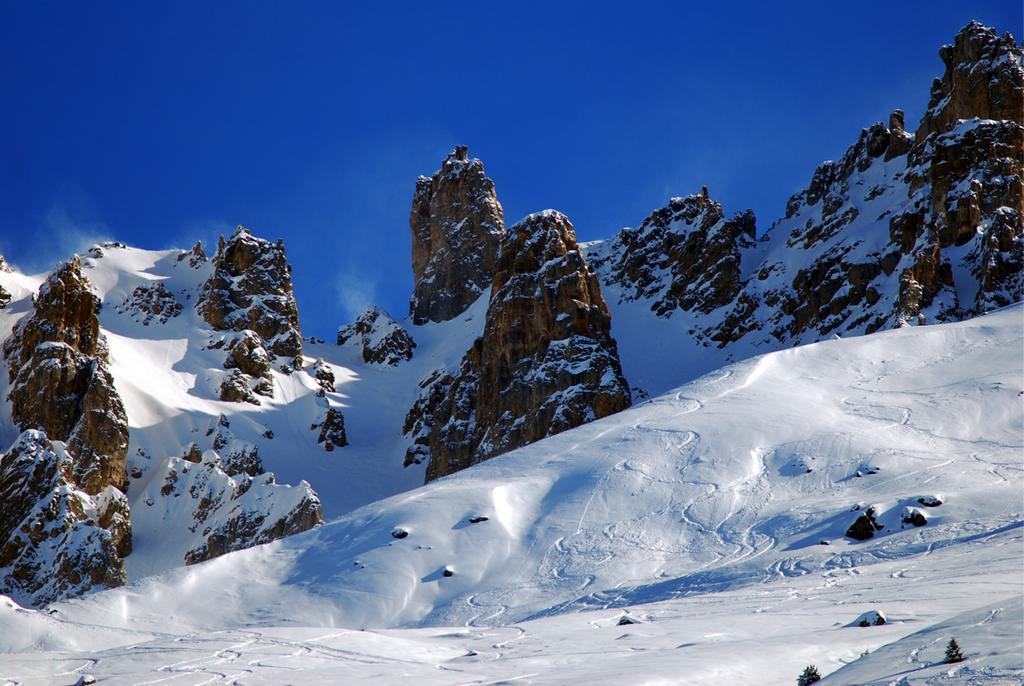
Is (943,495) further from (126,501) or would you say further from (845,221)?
(845,221)

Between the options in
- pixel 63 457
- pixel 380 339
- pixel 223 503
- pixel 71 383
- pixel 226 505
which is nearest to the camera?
pixel 63 457

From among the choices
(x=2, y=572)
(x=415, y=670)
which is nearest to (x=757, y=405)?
(x=415, y=670)

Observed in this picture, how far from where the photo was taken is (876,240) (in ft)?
375

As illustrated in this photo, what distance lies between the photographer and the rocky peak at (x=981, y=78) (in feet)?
348

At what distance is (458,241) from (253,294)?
132 feet

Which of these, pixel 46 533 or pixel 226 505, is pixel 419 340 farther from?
pixel 46 533

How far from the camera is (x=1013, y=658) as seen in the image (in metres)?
10.9

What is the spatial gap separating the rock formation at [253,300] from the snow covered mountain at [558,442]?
449mm

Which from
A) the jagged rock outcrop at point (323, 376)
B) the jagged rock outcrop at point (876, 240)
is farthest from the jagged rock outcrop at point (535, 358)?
the jagged rock outcrop at point (323, 376)

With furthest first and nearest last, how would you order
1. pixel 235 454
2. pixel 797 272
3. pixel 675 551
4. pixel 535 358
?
pixel 797 272 → pixel 235 454 → pixel 535 358 → pixel 675 551

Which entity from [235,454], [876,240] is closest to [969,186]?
[876,240]

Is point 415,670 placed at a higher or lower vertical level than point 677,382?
lower

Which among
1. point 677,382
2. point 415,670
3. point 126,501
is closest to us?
point 415,670

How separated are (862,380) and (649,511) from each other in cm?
2022
